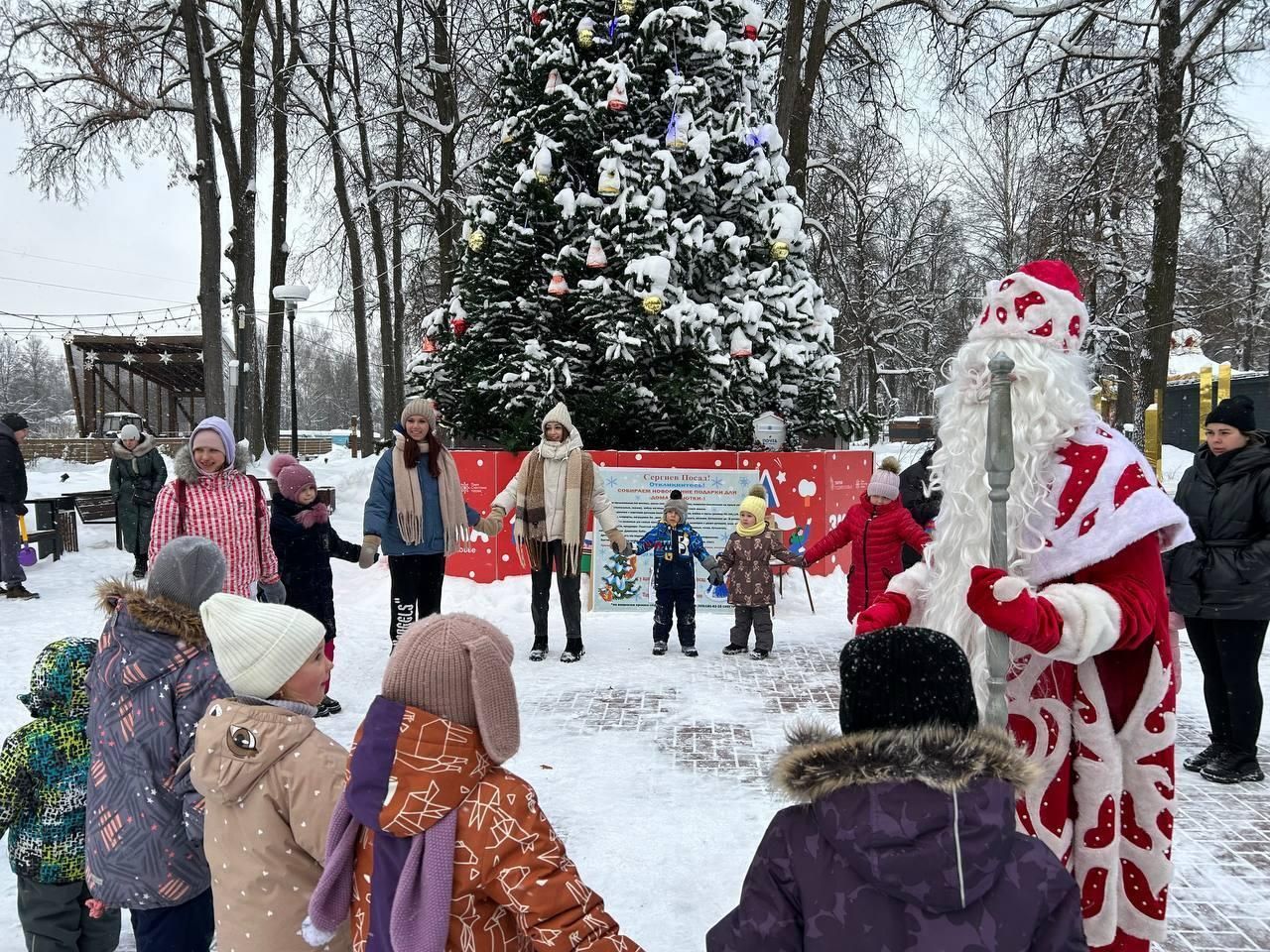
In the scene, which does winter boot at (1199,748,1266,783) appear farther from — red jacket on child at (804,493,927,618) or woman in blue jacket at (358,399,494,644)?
woman in blue jacket at (358,399,494,644)

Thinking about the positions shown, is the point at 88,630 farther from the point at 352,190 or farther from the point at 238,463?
the point at 352,190

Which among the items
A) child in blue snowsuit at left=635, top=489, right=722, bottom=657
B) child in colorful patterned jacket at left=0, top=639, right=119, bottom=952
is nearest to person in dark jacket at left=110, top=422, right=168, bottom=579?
child in blue snowsuit at left=635, top=489, right=722, bottom=657

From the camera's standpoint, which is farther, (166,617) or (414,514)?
(414,514)

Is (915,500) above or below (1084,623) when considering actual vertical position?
below

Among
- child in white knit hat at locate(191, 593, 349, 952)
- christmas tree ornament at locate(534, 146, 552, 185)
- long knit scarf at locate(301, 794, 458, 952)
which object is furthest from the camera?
christmas tree ornament at locate(534, 146, 552, 185)

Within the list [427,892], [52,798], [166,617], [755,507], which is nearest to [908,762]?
[427,892]

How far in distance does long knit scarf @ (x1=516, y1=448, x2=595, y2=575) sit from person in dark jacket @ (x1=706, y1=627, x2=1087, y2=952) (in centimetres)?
600

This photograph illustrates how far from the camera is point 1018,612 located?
2.08m

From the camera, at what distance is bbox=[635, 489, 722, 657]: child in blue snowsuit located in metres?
7.94

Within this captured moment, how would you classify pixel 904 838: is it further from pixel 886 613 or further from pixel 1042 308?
pixel 1042 308

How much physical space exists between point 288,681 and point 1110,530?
2.20 metres

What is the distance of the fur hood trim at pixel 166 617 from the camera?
2.76 meters

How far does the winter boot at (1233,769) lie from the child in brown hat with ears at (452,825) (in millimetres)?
4392

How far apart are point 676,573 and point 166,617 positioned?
5.59 metres
